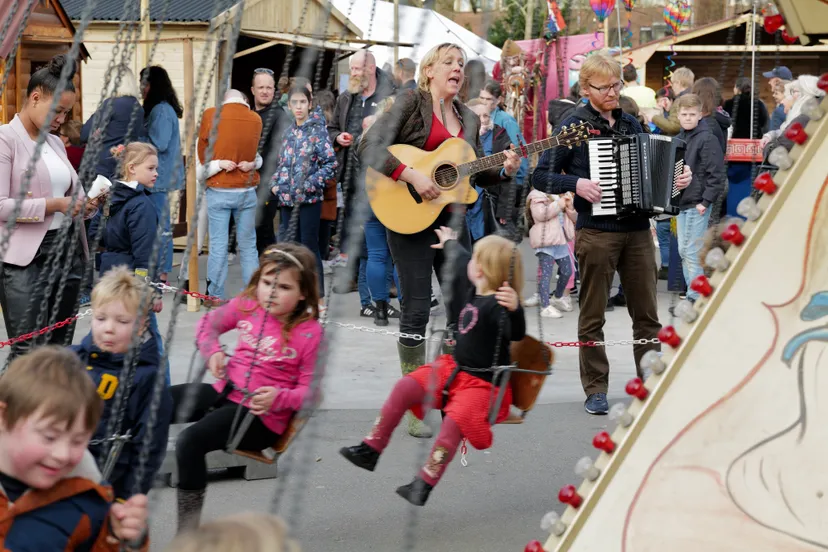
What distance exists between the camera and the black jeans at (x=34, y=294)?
5176 millimetres

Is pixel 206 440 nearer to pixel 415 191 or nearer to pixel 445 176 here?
pixel 415 191

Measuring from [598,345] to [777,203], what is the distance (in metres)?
3.33

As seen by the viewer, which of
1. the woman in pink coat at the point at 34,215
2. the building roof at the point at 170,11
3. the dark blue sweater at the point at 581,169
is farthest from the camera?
the building roof at the point at 170,11

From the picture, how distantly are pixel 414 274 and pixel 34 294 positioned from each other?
1.73 meters

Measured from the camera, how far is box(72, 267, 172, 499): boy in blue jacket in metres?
3.74

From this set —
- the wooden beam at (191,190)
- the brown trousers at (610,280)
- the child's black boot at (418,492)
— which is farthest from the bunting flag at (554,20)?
the child's black boot at (418,492)

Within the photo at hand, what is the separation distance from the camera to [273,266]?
14.0 ft

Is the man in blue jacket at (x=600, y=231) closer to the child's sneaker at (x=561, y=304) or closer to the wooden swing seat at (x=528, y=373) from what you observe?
the wooden swing seat at (x=528, y=373)

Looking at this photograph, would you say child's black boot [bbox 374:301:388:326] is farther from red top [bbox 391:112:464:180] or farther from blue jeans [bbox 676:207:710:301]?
red top [bbox 391:112:464:180]

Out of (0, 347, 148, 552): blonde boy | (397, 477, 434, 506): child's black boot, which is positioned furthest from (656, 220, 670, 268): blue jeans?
(0, 347, 148, 552): blonde boy

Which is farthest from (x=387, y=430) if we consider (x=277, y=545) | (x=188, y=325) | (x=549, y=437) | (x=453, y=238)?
(x=188, y=325)

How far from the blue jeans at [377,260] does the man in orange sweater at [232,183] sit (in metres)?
0.94

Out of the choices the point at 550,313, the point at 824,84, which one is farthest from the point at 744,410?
the point at 550,313

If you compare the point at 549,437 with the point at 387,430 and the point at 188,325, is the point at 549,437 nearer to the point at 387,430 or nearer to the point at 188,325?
the point at 387,430
